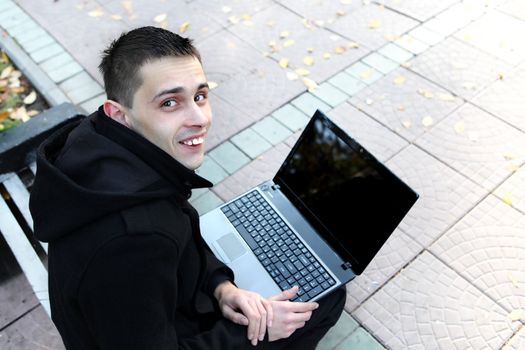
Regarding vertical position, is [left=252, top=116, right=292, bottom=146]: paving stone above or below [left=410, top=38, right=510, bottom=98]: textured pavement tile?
below

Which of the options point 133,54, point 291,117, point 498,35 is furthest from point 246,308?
point 498,35

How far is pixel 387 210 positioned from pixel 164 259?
1.03 metres

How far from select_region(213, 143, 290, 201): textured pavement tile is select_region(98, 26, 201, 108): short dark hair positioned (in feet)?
5.43

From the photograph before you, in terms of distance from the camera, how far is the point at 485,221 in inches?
120

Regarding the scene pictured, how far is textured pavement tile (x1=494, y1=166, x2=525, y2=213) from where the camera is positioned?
3.12 meters

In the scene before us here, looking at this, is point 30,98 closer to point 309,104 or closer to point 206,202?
point 206,202

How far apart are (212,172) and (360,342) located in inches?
62.7

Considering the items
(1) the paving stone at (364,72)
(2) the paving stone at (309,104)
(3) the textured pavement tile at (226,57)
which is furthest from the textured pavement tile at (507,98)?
(3) the textured pavement tile at (226,57)

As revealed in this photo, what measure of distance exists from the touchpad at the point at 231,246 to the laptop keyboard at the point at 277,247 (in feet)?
0.14

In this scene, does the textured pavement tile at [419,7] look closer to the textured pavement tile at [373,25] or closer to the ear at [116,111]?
the textured pavement tile at [373,25]

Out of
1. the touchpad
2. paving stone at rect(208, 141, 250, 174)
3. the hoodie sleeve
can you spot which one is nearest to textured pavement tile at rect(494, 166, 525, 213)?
paving stone at rect(208, 141, 250, 174)

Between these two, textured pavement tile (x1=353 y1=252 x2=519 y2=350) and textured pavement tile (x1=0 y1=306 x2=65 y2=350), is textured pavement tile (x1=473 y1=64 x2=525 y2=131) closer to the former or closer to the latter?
textured pavement tile (x1=353 y1=252 x2=519 y2=350)

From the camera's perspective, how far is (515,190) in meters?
3.20

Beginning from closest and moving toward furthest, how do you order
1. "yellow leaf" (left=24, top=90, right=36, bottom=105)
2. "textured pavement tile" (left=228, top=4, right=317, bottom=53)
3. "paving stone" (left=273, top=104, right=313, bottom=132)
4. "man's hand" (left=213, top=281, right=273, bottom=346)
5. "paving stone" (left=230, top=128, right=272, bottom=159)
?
"man's hand" (left=213, top=281, right=273, bottom=346), "paving stone" (left=230, top=128, right=272, bottom=159), "paving stone" (left=273, top=104, right=313, bottom=132), "yellow leaf" (left=24, top=90, right=36, bottom=105), "textured pavement tile" (left=228, top=4, right=317, bottom=53)
